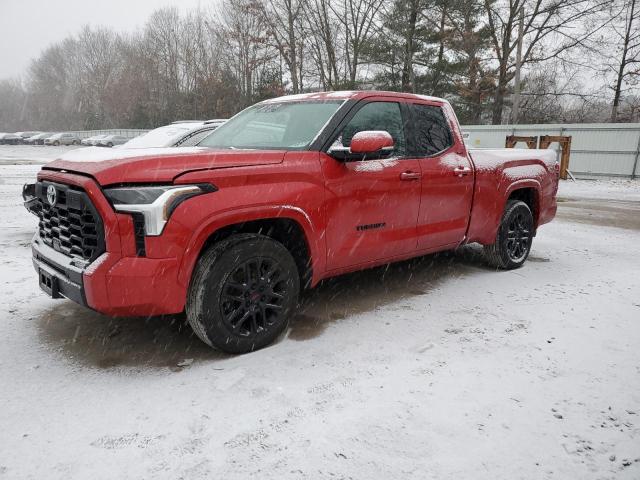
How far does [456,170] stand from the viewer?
4633mm

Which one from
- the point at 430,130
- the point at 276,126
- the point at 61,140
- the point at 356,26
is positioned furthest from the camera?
the point at 61,140

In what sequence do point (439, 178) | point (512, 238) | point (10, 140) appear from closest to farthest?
1. point (439, 178)
2. point (512, 238)
3. point (10, 140)

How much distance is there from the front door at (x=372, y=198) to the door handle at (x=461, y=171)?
0.55 meters

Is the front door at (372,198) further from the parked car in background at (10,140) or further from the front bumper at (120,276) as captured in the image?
the parked car in background at (10,140)

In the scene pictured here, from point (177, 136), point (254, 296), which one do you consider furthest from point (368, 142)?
point (177, 136)

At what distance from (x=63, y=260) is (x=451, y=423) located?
2537 mm

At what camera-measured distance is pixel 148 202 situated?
277 cm

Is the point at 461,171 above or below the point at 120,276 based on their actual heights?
above

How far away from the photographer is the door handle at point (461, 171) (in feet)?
15.2

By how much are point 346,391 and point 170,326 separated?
1641 mm

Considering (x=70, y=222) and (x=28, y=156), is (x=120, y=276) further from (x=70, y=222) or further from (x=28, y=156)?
(x=28, y=156)

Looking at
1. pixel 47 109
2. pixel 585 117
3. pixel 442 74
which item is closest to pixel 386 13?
pixel 442 74

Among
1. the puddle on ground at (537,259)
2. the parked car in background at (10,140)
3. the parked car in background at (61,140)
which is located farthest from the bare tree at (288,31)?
the parked car in background at (10,140)

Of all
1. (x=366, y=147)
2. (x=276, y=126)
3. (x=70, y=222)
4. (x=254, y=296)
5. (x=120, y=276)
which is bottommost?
(x=254, y=296)
